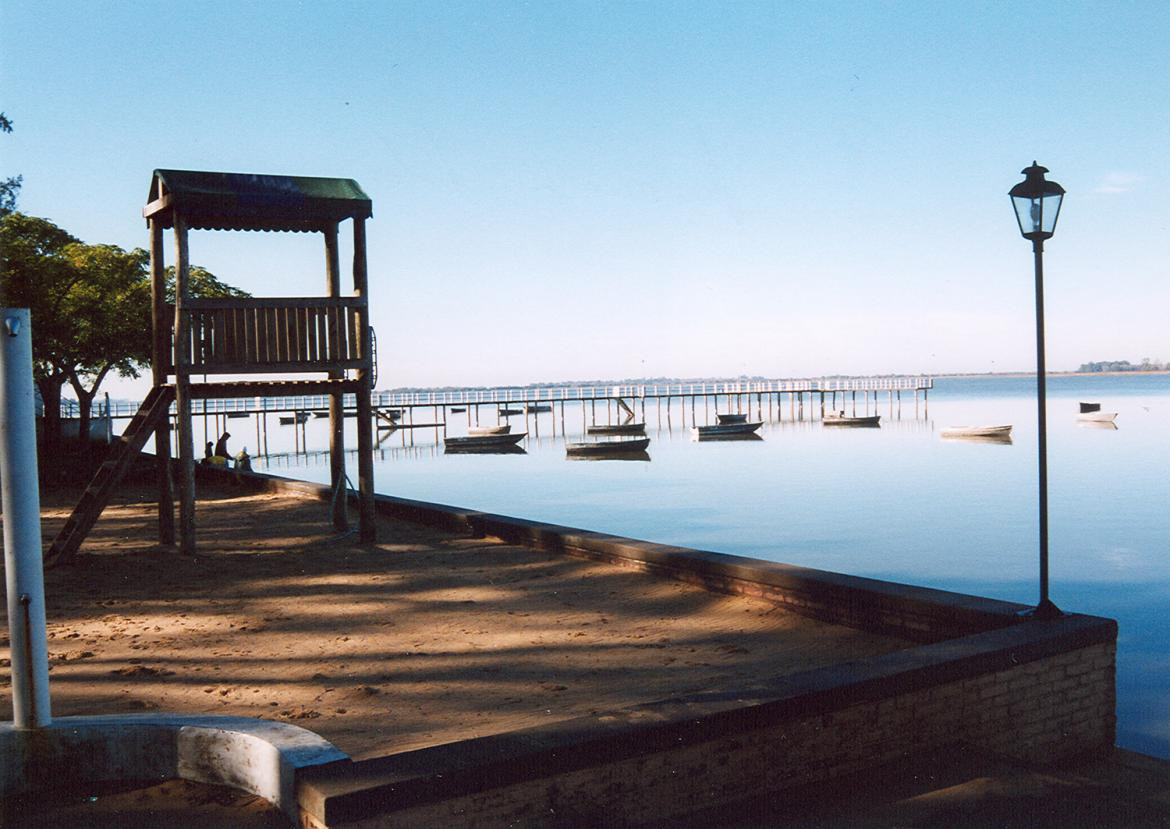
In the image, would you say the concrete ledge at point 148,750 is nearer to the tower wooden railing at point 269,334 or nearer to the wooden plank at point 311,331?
the tower wooden railing at point 269,334

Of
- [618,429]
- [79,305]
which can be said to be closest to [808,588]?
[79,305]

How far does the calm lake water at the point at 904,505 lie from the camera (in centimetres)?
2184

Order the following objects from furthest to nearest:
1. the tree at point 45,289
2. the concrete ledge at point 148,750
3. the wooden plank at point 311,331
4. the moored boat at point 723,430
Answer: the moored boat at point 723,430 → the tree at point 45,289 → the wooden plank at point 311,331 → the concrete ledge at point 148,750

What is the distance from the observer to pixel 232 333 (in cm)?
1256

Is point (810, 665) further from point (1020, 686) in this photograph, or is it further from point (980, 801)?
point (980, 801)

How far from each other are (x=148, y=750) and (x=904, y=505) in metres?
34.3

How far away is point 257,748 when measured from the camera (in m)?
4.85

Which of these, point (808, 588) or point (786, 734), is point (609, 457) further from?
point (786, 734)

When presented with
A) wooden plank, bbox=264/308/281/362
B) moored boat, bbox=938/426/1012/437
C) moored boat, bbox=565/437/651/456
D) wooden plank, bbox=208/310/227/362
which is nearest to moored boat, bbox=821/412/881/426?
moored boat, bbox=938/426/1012/437

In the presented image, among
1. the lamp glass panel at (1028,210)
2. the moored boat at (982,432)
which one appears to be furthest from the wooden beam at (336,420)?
the moored boat at (982,432)

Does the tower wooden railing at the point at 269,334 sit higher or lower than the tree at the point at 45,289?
lower

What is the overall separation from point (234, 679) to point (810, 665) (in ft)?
14.1

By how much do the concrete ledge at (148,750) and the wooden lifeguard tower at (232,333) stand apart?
7362 mm

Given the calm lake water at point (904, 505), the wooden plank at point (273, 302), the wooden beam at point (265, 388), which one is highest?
the wooden plank at point (273, 302)
